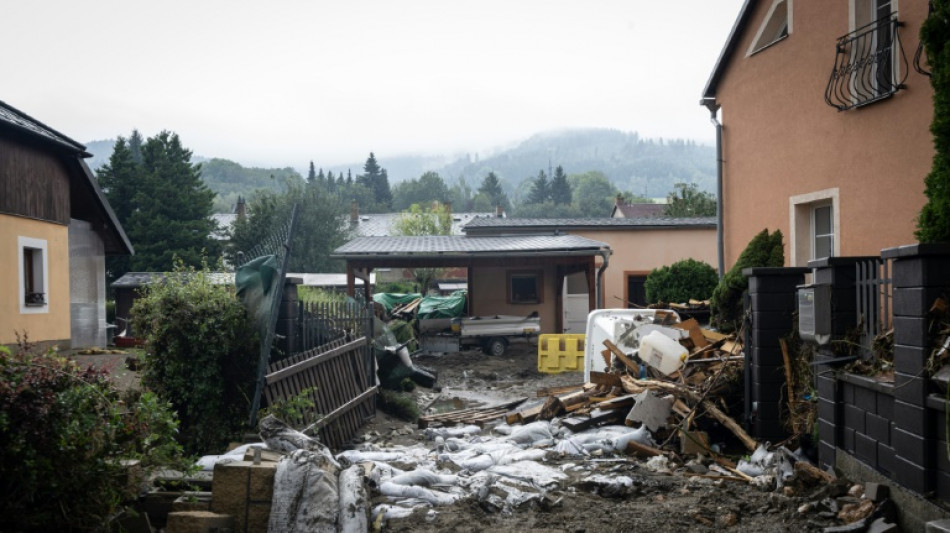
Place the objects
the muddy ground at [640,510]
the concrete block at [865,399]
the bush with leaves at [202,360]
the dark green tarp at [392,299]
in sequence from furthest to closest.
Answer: the dark green tarp at [392,299] → the bush with leaves at [202,360] → the muddy ground at [640,510] → the concrete block at [865,399]

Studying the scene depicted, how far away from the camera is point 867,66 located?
994cm

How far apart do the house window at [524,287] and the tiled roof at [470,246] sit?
123 centimetres

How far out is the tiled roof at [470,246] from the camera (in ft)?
72.8

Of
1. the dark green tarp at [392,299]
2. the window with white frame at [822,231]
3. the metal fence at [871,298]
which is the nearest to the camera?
the metal fence at [871,298]

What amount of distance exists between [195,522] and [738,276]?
7959mm

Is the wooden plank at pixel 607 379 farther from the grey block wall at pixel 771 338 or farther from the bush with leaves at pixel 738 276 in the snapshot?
the grey block wall at pixel 771 338

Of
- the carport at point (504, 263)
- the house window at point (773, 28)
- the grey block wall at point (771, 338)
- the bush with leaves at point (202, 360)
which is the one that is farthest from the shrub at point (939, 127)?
the carport at point (504, 263)

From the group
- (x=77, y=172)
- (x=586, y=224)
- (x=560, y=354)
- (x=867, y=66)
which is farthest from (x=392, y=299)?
(x=867, y=66)

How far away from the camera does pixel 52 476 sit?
406cm

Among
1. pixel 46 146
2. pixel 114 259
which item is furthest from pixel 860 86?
pixel 114 259

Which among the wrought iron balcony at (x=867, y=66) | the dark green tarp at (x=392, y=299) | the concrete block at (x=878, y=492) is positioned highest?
the wrought iron balcony at (x=867, y=66)

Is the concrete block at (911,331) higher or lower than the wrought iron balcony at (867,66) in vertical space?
lower

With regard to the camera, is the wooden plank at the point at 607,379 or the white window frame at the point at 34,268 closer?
the wooden plank at the point at 607,379

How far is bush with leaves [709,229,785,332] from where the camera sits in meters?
10.8
